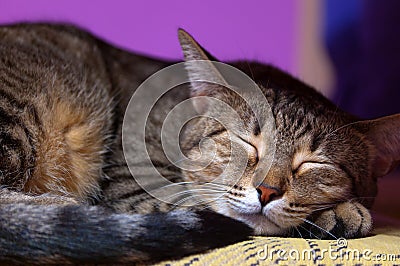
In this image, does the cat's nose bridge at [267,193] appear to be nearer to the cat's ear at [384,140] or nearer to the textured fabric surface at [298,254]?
the textured fabric surface at [298,254]

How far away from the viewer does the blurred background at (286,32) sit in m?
2.96

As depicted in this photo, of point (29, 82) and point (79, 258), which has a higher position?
point (29, 82)

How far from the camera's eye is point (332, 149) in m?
1.52

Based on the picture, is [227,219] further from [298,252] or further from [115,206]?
[115,206]

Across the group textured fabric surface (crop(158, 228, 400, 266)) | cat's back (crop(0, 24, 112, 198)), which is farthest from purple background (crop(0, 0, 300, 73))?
textured fabric surface (crop(158, 228, 400, 266))

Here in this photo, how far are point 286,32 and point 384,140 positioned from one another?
189 centimetres

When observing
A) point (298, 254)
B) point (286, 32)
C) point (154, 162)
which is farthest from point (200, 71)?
point (286, 32)

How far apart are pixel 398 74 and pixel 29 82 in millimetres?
2062

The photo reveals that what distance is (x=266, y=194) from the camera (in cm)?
140

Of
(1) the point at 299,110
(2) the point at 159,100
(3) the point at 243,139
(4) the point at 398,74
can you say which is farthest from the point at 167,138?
(4) the point at 398,74

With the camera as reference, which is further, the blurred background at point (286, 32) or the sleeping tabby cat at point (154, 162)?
the blurred background at point (286, 32)

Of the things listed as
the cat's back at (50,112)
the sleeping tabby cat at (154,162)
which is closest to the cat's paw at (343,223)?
the sleeping tabby cat at (154,162)

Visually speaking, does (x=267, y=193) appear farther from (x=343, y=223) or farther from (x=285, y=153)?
(x=343, y=223)

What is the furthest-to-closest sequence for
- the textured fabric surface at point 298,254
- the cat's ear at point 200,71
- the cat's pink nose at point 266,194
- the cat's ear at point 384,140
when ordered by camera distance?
1. the cat's ear at point 200,71
2. the cat's ear at point 384,140
3. the cat's pink nose at point 266,194
4. the textured fabric surface at point 298,254
